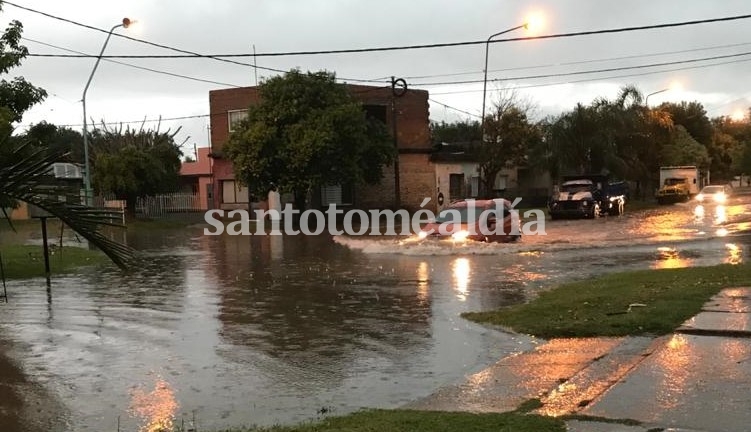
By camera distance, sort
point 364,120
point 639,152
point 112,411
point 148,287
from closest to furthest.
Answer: point 112,411
point 148,287
point 364,120
point 639,152

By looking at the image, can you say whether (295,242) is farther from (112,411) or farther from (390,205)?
(112,411)

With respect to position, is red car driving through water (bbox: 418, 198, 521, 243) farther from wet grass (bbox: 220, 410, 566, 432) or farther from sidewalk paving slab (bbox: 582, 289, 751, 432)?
wet grass (bbox: 220, 410, 566, 432)

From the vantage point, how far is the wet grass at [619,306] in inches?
347

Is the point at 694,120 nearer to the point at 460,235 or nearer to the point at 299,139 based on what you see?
the point at 299,139

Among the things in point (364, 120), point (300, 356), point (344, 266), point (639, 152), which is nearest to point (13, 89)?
point (344, 266)

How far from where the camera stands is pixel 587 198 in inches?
1444

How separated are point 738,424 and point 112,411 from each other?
197 inches

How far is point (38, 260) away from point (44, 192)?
49.6 ft

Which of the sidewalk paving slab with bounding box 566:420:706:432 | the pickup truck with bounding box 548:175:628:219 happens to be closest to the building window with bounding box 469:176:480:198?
the pickup truck with bounding box 548:175:628:219

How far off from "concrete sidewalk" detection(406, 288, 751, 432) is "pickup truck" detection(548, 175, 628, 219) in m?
28.5

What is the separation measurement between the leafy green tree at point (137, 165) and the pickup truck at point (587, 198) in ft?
70.5

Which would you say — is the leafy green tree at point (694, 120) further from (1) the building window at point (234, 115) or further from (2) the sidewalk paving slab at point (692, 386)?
(2) the sidewalk paving slab at point (692, 386)

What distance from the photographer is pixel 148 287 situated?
49.7 feet

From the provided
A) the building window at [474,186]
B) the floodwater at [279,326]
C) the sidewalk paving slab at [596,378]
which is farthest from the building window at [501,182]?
the sidewalk paving slab at [596,378]
